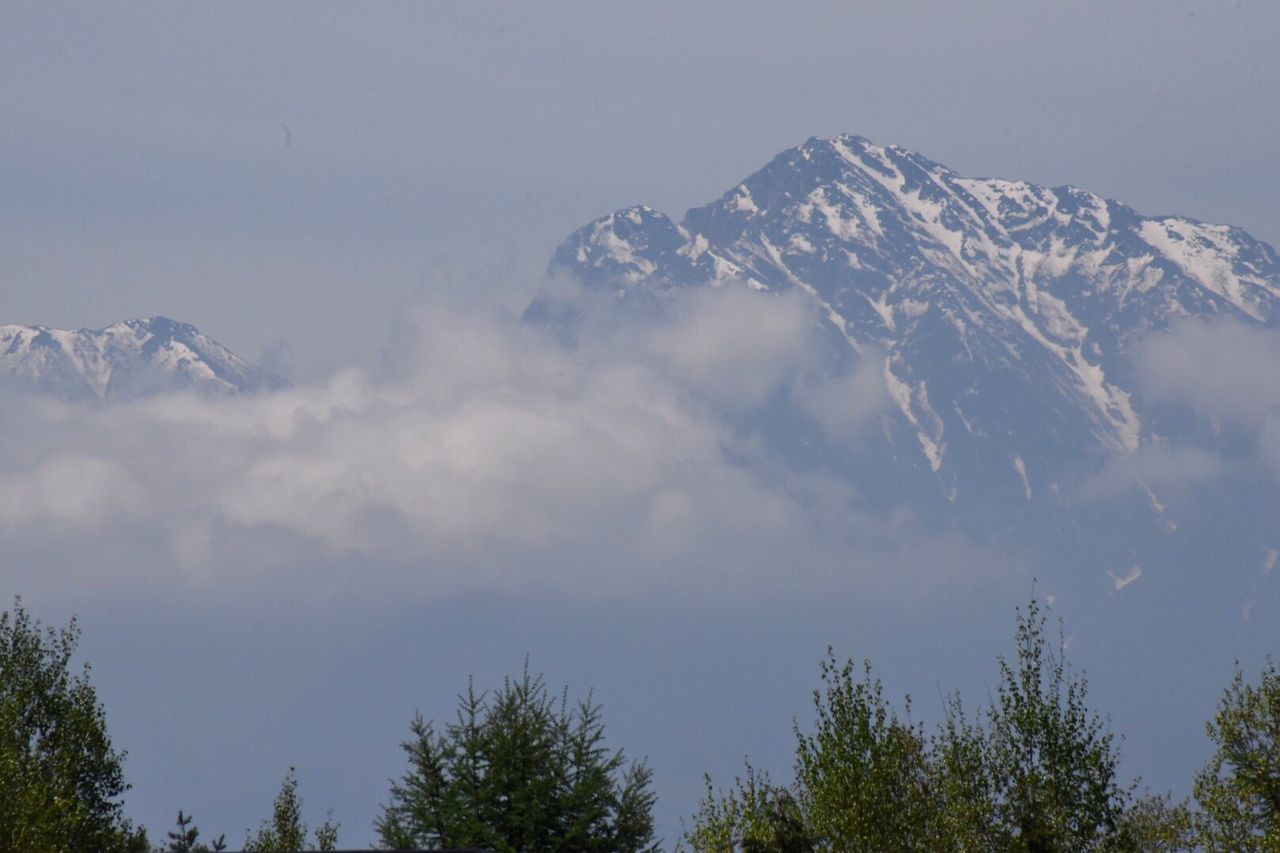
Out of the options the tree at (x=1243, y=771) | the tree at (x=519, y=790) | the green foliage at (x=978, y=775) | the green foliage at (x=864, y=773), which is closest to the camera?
the green foliage at (x=978, y=775)

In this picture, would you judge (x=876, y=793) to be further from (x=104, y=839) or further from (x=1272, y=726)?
(x=104, y=839)

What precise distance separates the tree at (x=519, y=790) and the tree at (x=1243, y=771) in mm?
25005

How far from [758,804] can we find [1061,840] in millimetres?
21885

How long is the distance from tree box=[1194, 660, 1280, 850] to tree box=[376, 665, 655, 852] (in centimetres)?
2501

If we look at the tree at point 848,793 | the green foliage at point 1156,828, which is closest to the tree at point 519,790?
the tree at point 848,793

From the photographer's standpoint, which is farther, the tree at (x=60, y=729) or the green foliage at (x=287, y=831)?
the green foliage at (x=287, y=831)

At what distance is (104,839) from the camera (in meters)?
91.4

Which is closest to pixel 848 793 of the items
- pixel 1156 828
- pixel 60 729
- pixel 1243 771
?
pixel 1243 771

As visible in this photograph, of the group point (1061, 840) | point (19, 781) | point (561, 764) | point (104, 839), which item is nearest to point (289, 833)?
point (104, 839)

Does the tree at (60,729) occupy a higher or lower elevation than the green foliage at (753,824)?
higher

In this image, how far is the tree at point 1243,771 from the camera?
2891 inches

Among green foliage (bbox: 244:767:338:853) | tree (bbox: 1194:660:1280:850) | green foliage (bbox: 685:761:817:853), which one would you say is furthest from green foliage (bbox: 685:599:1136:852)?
green foliage (bbox: 244:767:338:853)

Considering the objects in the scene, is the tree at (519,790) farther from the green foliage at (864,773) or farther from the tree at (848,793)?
the green foliage at (864,773)

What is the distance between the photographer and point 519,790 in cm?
7306
